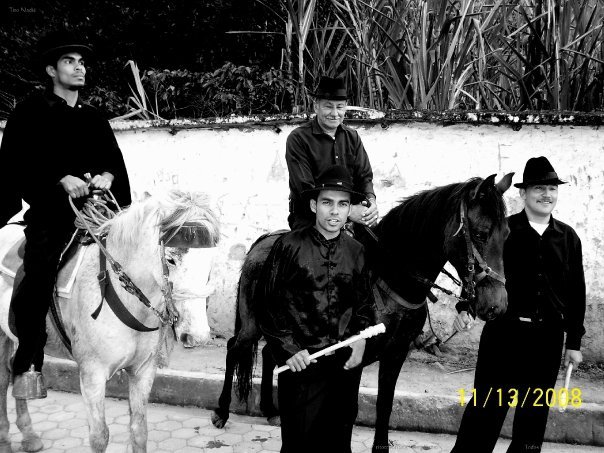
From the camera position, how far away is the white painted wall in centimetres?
518

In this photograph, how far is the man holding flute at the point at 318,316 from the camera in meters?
2.78

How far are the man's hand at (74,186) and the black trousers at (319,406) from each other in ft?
5.53

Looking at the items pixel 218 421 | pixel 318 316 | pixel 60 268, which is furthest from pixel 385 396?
pixel 60 268

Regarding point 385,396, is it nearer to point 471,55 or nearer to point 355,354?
point 355,354

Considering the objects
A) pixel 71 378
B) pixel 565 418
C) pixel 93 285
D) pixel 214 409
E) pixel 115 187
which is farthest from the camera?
pixel 71 378

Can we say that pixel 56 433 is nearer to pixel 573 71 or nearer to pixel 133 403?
pixel 133 403

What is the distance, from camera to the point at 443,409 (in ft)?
14.8

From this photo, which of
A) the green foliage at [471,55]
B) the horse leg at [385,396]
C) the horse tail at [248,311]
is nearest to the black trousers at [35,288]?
the horse tail at [248,311]

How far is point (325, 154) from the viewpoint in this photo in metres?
3.89

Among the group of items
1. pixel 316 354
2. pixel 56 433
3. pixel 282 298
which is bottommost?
pixel 56 433

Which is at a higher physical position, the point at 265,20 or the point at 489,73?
the point at 265,20

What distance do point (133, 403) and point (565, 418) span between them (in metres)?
3.21

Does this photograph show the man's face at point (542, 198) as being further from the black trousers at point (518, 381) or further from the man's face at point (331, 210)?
the man's face at point (331, 210)

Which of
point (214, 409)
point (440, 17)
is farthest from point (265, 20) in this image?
point (214, 409)
